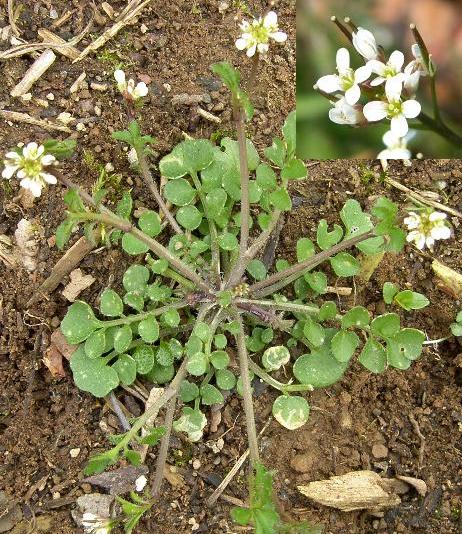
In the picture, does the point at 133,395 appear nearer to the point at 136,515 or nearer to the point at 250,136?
the point at 136,515

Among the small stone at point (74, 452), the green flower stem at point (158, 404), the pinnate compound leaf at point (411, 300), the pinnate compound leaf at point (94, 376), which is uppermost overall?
the pinnate compound leaf at point (411, 300)

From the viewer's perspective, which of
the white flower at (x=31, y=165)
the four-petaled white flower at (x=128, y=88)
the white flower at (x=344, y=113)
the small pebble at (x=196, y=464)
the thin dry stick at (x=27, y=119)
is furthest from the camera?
the thin dry stick at (x=27, y=119)

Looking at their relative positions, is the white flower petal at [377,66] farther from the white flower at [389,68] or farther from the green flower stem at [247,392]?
the green flower stem at [247,392]

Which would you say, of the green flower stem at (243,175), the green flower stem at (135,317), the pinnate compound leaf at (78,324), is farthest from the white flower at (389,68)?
the pinnate compound leaf at (78,324)

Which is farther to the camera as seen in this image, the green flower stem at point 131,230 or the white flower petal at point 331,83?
the white flower petal at point 331,83

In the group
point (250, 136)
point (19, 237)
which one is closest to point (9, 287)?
point (19, 237)

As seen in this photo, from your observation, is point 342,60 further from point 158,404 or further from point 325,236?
point 158,404

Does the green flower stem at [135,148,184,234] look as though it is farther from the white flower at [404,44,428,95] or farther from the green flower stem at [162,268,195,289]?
the white flower at [404,44,428,95]
